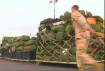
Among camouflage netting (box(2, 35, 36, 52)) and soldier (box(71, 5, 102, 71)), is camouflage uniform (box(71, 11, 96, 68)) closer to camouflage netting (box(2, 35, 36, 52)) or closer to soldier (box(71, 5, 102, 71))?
soldier (box(71, 5, 102, 71))

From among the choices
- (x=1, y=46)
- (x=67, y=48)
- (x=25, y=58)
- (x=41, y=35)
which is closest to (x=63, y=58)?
(x=67, y=48)

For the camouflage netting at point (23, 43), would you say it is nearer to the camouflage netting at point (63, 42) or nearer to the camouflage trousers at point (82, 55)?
the camouflage netting at point (63, 42)

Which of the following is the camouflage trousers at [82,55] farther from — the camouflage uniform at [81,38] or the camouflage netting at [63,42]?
the camouflage netting at [63,42]

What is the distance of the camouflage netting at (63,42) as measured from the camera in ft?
48.1

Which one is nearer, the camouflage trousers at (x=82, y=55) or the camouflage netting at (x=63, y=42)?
the camouflage trousers at (x=82, y=55)

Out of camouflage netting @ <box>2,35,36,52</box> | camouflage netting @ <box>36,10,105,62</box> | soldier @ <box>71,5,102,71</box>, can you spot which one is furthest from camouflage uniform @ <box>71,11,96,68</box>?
camouflage netting @ <box>2,35,36,52</box>

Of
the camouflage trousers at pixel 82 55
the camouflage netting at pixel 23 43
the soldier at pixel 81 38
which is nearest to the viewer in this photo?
the camouflage trousers at pixel 82 55

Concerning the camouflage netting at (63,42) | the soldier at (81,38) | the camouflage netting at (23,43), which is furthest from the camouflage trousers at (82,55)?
the camouflage netting at (23,43)

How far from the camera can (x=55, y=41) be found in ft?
52.2

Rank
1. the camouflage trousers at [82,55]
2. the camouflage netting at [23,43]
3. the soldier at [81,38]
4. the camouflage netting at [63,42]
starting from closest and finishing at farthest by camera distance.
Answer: the camouflage trousers at [82,55] < the soldier at [81,38] < the camouflage netting at [63,42] < the camouflage netting at [23,43]

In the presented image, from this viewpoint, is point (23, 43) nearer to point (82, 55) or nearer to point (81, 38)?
point (81, 38)

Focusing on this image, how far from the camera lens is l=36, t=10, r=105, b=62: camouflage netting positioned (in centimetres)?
1466

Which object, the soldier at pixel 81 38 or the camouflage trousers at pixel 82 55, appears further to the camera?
the soldier at pixel 81 38

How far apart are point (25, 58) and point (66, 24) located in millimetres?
6669
